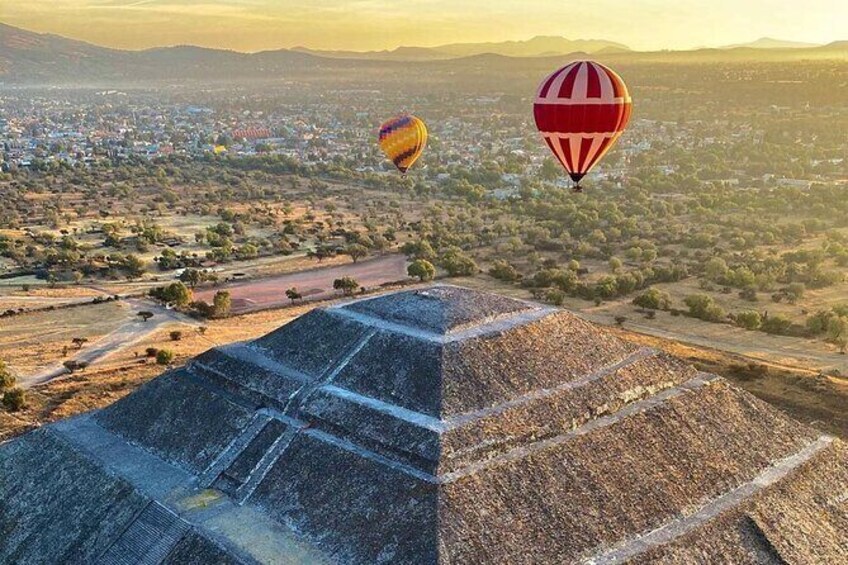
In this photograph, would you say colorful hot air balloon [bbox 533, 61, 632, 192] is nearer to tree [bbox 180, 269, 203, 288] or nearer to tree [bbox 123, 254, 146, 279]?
tree [bbox 180, 269, 203, 288]

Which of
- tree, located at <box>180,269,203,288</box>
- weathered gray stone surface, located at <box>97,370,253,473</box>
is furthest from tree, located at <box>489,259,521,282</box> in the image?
weathered gray stone surface, located at <box>97,370,253,473</box>

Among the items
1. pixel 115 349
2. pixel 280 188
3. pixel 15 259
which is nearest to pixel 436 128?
pixel 280 188

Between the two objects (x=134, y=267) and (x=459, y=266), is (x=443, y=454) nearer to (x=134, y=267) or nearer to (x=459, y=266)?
(x=459, y=266)

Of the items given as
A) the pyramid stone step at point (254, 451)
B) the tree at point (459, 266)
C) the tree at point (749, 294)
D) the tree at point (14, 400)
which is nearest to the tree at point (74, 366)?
the tree at point (14, 400)

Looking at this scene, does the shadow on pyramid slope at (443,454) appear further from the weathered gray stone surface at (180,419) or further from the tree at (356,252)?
the tree at (356,252)

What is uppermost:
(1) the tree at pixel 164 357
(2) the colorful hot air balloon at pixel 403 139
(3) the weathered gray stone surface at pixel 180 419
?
(2) the colorful hot air balloon at pixel 403 139

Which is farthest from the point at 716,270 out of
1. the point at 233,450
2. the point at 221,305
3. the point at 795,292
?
the point at 233,450
